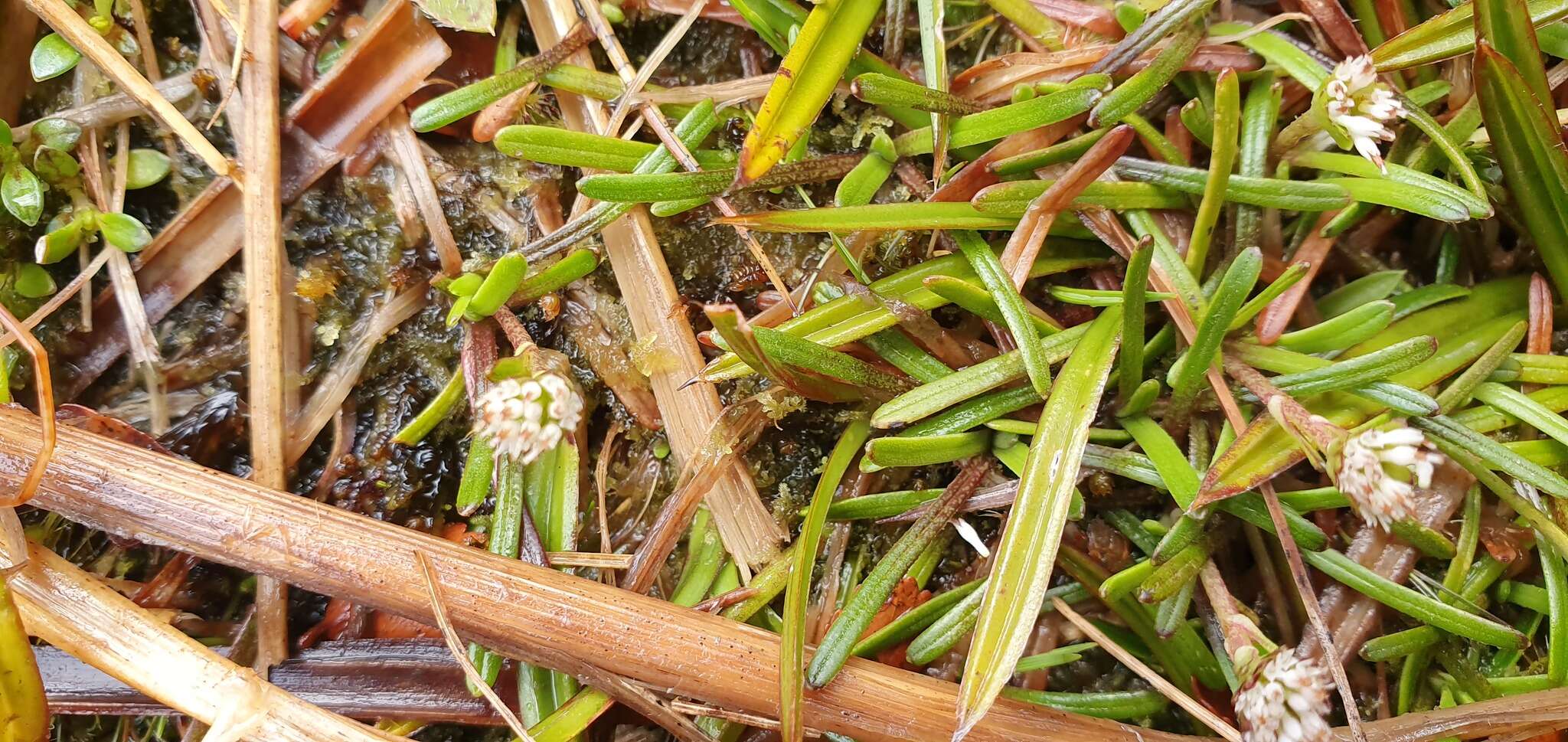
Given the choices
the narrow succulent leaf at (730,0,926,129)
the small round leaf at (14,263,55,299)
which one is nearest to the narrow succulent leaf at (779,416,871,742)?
the narrow succulent leaf at (730,0,926,129)

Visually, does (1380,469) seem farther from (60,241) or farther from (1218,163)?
(60,241)

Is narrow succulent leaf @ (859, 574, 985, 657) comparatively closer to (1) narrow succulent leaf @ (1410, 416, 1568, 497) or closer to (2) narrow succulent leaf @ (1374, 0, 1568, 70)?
(1) narrow succulent leaf @ (1410, 416, 1568, 497)

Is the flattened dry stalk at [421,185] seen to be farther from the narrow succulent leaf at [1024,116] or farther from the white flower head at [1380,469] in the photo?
the white flower head at [1380,469]

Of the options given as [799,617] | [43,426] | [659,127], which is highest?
[659,127]

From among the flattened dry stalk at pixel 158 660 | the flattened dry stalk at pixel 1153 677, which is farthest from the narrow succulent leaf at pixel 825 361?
the flattened dry stalk at pixel 158 660

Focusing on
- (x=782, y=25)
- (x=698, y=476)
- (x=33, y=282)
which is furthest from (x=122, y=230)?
(x=782, y=25)

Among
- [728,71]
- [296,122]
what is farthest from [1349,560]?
[296,122]

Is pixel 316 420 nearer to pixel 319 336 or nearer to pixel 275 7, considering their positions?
pixel 319 336
